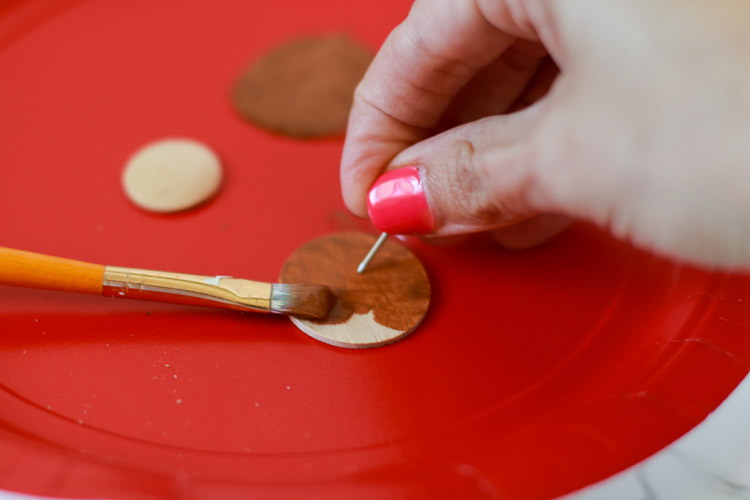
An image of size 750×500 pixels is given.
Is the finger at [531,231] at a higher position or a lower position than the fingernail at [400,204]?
lower

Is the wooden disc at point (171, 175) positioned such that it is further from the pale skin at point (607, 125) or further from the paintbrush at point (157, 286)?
the pale skin at point (607, 125)

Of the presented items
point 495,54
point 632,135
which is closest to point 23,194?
point 495,54

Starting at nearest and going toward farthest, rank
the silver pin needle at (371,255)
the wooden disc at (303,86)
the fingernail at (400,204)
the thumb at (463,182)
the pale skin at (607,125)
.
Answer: the pale skin at (607,125) → the thumb at (463,182) → the fingernail at (400,204) → the silver pin needle at (371,255) → the wooden disc at (303,86)

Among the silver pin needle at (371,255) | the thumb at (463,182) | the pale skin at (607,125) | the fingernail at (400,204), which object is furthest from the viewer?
the silver pin needle at (371,255)

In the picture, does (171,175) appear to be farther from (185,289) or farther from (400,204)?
(400,204)

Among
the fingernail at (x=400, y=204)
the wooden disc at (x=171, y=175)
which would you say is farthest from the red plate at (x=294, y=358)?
the fingernail at (x=400, y=204)

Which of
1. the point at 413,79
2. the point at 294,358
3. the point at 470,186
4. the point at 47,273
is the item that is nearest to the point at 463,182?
the point at 470,186

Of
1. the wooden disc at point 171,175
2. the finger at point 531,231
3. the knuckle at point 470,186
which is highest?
the knuckle at point 470,186
